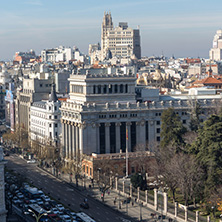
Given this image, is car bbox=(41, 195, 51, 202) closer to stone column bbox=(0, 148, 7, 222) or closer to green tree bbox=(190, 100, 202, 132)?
stone column bbox=(0, 148, 7, 222)

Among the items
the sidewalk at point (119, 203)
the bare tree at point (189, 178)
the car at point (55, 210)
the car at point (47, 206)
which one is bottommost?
the sidewalk at point (119, 203)

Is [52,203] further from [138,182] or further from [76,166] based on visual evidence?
[76,166]

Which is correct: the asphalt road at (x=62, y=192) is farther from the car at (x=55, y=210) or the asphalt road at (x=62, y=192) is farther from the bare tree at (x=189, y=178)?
the bare tree at (x=189, y=178)

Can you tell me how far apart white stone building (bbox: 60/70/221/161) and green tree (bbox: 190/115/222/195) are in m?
30.6

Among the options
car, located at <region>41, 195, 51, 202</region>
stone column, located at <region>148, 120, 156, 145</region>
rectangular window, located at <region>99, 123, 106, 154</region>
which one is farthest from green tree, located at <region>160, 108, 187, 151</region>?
car, located at <region>41, 195, 51, 202</region>

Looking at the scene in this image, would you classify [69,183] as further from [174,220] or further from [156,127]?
[174,220]

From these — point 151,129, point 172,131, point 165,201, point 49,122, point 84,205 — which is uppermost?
point 172,131

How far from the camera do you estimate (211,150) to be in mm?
119688

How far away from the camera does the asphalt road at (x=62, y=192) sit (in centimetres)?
11712

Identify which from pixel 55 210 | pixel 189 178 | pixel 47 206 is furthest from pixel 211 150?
pixel 47 206

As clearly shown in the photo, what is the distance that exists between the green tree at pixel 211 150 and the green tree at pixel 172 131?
10.3m

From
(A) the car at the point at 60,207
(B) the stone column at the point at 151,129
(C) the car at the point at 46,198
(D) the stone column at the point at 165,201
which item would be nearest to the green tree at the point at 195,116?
(B) the stone column at the point at 151,129

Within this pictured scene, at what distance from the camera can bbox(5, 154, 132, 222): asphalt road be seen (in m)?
117

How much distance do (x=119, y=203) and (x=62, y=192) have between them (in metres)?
18.7
